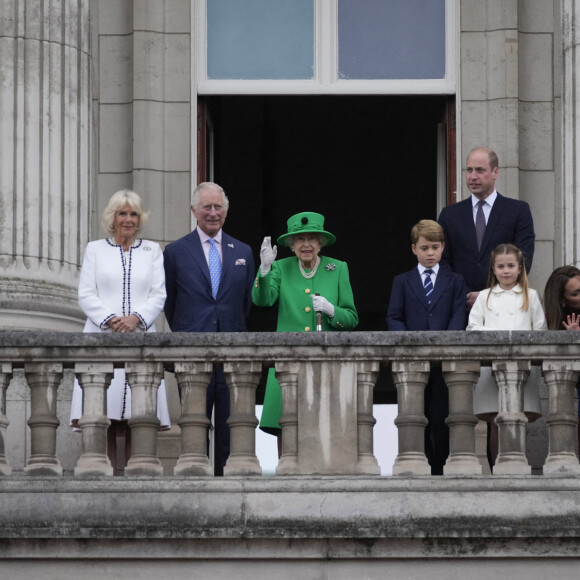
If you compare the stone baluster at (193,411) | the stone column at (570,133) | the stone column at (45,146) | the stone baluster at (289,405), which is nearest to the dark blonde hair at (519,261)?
the stone baluster at (289,405)

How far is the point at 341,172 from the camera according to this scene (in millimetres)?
24766

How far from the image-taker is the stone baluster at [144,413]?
11.9 m

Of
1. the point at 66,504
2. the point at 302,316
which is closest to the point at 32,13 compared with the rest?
the point at 302,316

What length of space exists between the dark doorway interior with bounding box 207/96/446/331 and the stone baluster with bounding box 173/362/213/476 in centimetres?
996

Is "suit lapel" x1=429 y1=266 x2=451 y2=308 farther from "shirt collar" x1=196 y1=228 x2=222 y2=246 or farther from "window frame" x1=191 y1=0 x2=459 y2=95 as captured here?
"window frame" x1=191 y1=0 x2=459 y2=95

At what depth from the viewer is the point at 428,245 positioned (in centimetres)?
1256

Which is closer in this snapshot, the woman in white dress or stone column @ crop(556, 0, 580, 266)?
the woman in white dress

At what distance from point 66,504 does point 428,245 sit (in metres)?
2.86

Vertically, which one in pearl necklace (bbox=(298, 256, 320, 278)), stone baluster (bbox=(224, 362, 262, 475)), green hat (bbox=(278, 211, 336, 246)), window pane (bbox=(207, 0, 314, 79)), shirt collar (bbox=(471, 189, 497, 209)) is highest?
window pane (bbox=(207, 0, 314, 79))

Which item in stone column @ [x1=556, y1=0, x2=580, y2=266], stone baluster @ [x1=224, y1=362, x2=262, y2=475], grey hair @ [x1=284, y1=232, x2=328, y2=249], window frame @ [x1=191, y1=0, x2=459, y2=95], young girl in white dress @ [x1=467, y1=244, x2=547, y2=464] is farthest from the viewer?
window frame @ [x1=191, y1=0, x2=459, y2=95]

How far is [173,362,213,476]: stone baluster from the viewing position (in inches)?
468

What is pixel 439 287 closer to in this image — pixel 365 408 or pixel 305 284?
pixel 305 284

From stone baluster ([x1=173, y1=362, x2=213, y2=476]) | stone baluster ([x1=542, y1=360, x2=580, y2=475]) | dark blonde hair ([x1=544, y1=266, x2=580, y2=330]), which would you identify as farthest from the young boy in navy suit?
stone baluster ([x1=173, y1=362, x2=213, y2=476])

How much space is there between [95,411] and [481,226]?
117 inches
